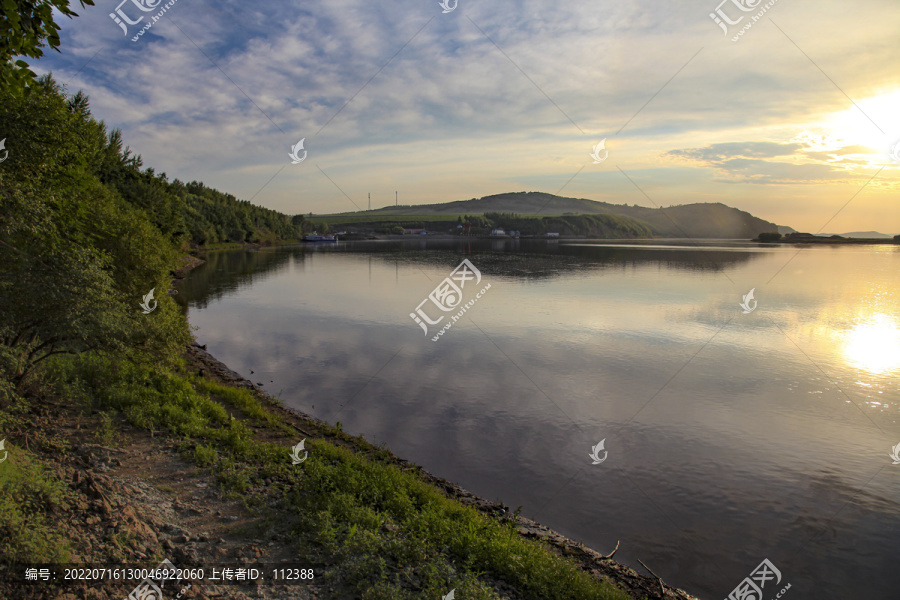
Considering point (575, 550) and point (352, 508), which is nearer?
point (352, 508)

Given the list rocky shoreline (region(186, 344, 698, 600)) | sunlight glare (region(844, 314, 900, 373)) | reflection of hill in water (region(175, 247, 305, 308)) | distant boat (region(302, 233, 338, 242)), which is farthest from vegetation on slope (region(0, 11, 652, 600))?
distant boat (region(302, 233, 338, 242))

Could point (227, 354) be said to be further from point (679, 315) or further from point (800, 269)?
point (800, 269)

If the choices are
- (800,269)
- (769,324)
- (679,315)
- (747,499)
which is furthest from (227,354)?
(800,269)

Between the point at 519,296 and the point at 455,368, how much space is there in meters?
22.0

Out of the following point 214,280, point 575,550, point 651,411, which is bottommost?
point 575,550

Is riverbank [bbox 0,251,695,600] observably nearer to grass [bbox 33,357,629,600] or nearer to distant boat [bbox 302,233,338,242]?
grass [bbox 33,357,629,600]

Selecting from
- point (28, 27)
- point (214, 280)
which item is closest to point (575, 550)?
point (28, 27)

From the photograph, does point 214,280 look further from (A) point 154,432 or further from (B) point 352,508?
(B) point 352,508

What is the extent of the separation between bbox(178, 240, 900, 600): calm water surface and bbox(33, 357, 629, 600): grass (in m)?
2.47

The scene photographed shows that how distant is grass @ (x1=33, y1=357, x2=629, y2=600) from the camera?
7.40 metres

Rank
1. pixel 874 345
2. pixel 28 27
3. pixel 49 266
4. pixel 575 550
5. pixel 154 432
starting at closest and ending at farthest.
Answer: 1. pixel 28 27
2. pixel 575 550
3. pixel 49 266
4. pixel 154 432
5. pixel 874 345

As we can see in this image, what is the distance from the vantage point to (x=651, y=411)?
17078 millimetres

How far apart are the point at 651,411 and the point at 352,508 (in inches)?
491

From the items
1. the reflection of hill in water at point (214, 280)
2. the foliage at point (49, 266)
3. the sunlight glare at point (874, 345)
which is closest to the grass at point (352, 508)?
the foliage at point (49, 266)
